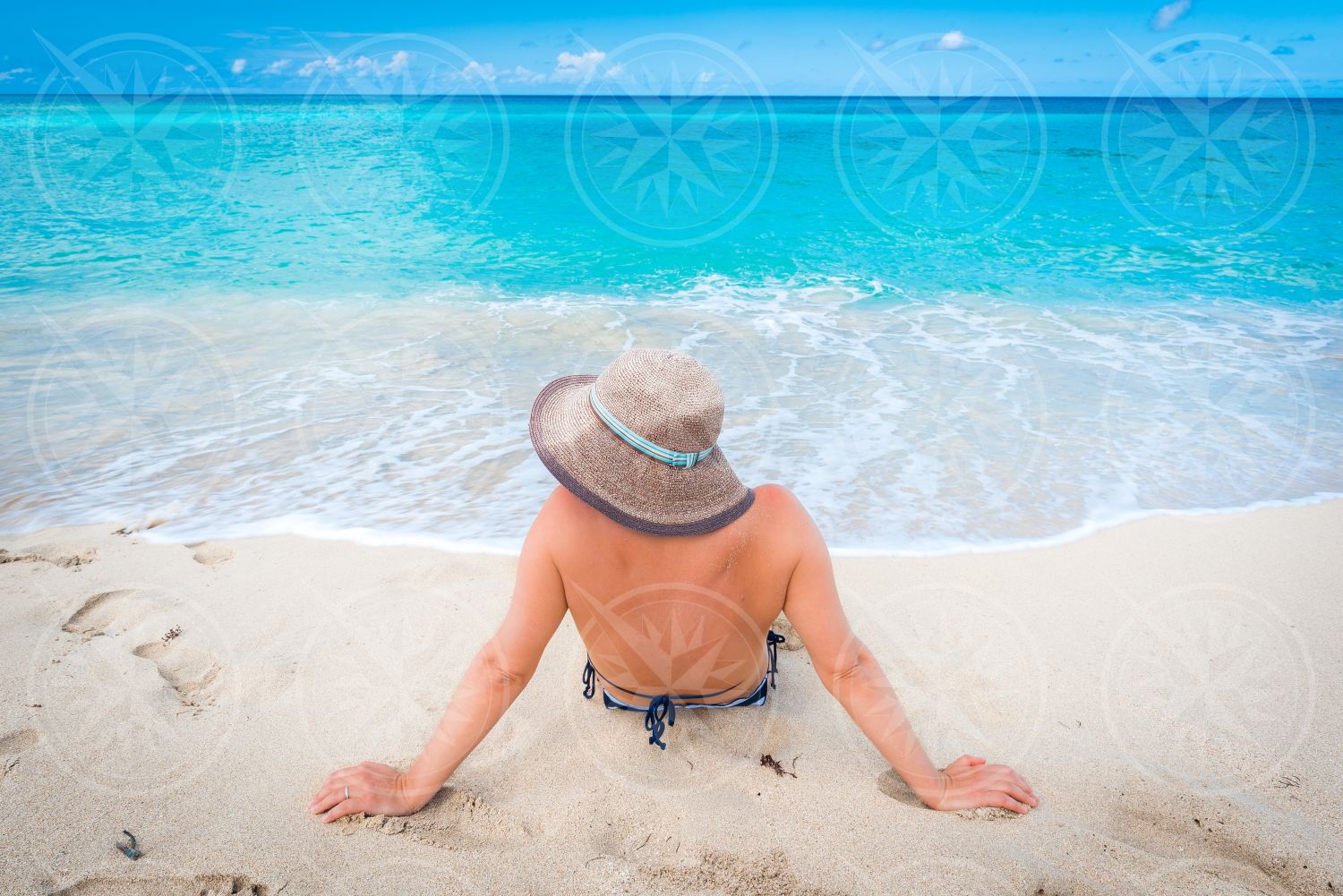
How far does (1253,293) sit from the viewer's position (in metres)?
8.56

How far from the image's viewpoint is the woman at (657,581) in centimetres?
148

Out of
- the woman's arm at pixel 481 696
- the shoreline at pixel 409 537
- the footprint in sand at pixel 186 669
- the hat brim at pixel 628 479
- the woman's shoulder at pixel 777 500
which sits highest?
the hat brim at pixel 628 479

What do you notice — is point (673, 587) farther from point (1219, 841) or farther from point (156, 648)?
point (156, 648)

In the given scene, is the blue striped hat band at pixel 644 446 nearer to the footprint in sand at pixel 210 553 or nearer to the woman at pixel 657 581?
the woman at pixel 657 581

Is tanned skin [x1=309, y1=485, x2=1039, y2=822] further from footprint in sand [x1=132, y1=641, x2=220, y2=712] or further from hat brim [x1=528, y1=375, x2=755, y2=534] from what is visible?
footprint in sand [x1=132, y1=641, x2=220, y2=712]

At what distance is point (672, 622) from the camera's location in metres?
1.83

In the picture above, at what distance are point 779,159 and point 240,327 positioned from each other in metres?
18.9

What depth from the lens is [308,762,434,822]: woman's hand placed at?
6.04ft

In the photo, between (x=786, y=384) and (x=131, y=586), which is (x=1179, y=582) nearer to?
(x=786, y=384)

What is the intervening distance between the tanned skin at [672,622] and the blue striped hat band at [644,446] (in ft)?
0.78

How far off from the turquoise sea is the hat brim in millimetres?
1892

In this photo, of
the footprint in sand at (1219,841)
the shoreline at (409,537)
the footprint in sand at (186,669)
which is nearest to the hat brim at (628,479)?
the footprint in sand at (1219,841)

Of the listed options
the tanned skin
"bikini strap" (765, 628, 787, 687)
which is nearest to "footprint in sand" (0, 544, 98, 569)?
the tanned skin

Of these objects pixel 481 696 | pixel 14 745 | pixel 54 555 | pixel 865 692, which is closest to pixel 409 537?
pixel 54 555
